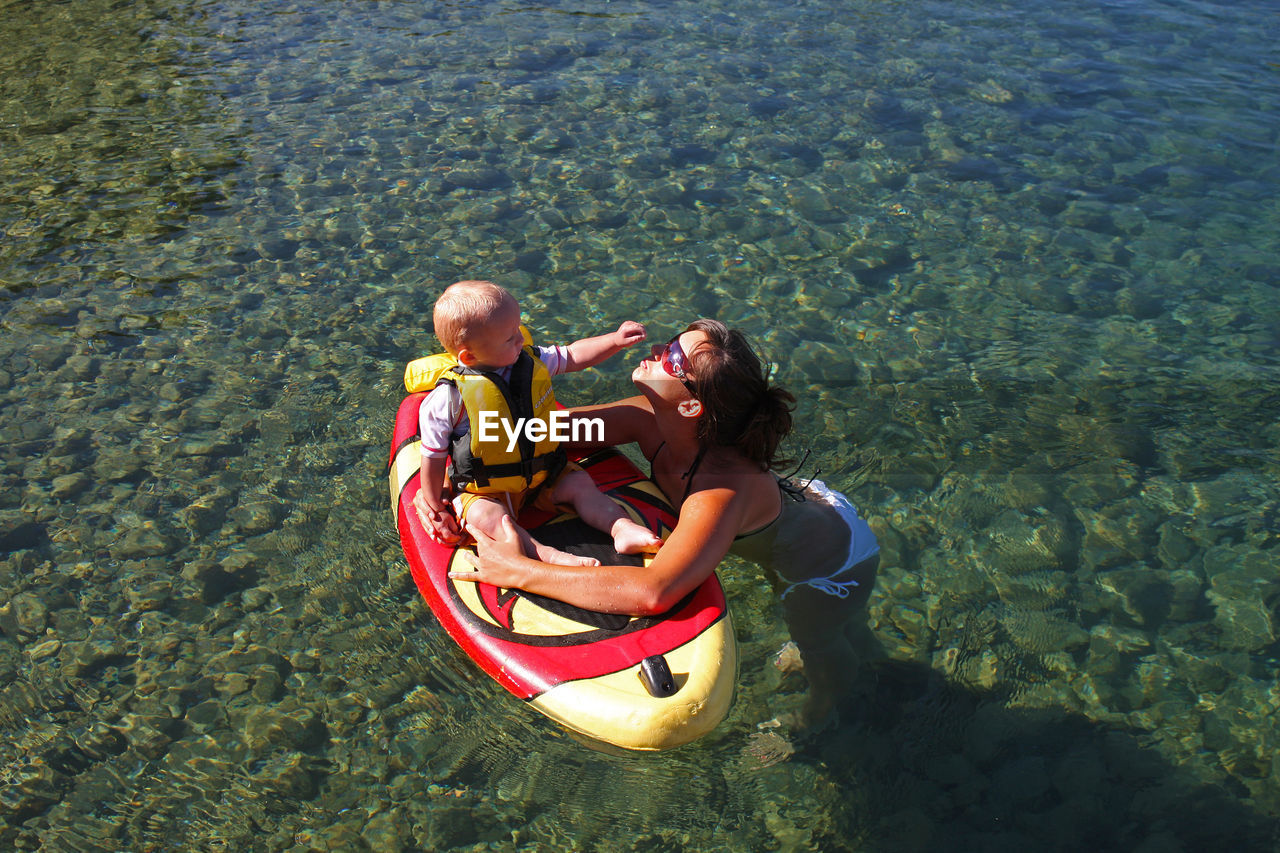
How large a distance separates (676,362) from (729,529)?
65 centimetres

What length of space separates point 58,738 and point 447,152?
18.5ft

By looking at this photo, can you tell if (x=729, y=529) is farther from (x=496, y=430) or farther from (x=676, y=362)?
(x=496, y=430)

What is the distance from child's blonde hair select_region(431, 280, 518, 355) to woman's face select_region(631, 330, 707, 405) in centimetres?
59

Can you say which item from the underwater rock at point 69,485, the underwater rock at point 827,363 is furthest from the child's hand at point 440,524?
the underwater rock at point 827,363

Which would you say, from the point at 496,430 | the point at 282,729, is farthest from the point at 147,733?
the point at 496,430

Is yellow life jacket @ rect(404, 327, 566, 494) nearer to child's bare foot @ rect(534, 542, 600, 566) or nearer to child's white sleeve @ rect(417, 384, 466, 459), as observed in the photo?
child's white sleeve @ rect(417, 384, 466, 459)

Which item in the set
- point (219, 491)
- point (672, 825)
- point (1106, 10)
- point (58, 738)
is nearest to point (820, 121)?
point (1106, 10)

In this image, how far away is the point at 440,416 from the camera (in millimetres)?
3744

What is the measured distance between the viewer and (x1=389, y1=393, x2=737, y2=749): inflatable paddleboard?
337 centimetres

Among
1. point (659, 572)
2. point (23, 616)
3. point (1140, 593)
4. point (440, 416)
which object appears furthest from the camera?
point (1140, 593)

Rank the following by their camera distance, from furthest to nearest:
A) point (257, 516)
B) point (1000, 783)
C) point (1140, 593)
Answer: point (257, 516) < point (1140, 593) < point (1000, 783)

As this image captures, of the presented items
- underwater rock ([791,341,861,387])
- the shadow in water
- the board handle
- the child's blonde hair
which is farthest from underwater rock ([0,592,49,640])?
underwater rock ([791,341,861,387])

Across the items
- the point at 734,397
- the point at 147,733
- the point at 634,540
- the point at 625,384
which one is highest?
the point at 734,397

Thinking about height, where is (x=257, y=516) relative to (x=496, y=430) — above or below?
below
